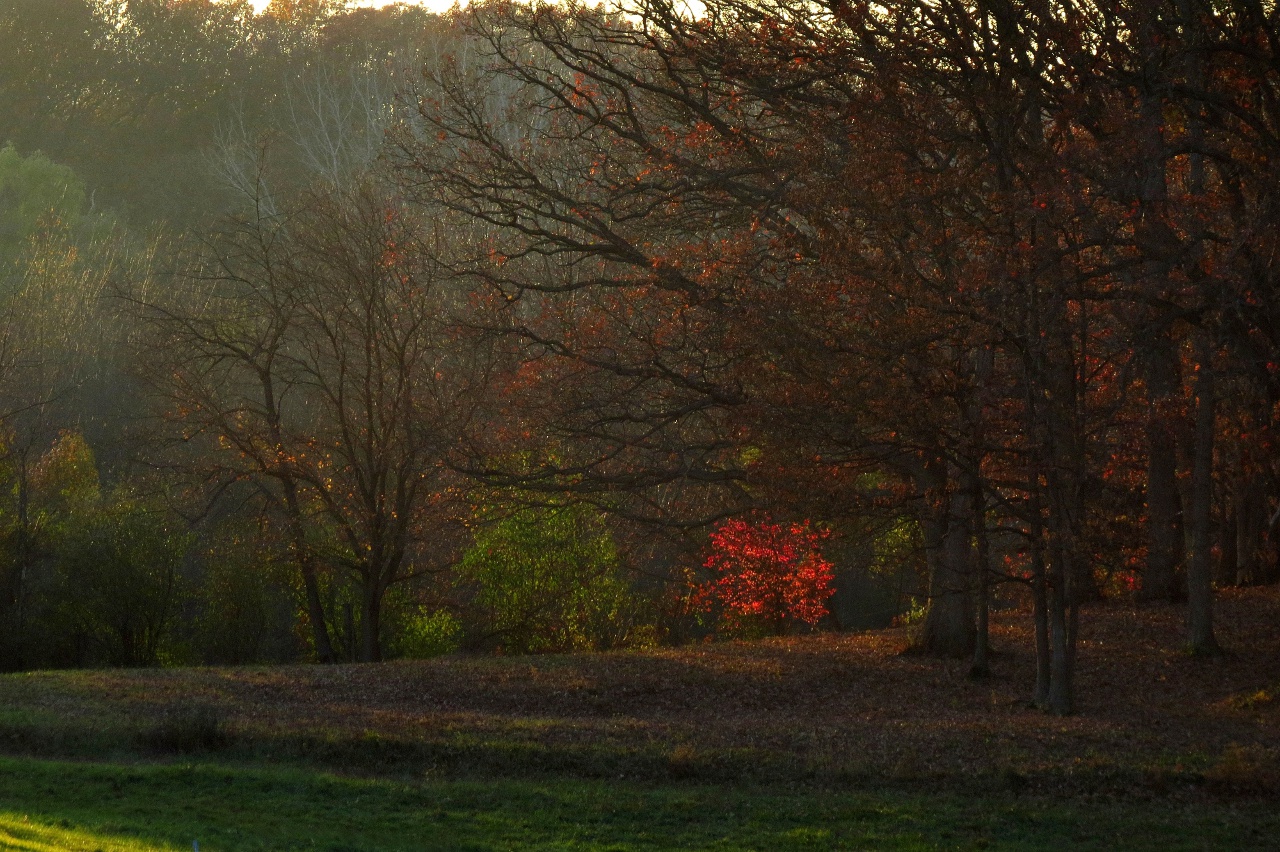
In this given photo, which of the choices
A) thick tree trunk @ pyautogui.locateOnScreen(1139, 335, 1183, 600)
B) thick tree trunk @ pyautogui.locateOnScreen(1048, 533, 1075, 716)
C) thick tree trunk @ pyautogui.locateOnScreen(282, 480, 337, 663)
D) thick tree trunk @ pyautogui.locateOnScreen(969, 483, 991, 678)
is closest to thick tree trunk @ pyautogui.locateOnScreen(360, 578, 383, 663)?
thick tree trunk @ pyautogui.locateOnScreen(282, 480, 337, 663)

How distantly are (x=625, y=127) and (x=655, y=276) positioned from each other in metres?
2.64

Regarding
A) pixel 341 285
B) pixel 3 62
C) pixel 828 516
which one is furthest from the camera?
pixel 3 62

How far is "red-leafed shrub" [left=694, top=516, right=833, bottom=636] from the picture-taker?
953 inches

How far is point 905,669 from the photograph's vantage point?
60.3 feet

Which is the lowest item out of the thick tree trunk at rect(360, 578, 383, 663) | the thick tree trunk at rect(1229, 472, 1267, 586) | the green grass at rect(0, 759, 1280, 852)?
the green grass at rect(0, 759, 1280, 852)

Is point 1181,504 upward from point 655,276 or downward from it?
downward

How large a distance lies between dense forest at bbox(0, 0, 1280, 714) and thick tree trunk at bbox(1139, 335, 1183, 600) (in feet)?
0.27

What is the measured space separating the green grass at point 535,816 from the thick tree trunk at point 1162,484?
22.9ft

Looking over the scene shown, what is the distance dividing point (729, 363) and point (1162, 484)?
9.44 m

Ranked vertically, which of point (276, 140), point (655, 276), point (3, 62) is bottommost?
point (655, 276)

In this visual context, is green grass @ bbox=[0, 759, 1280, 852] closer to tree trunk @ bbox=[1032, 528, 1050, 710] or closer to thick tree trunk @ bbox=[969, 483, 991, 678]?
tree trunk @ bbox=[1032, 528, 1050, 710]

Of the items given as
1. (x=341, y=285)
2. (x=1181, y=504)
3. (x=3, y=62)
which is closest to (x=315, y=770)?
(x=341, y=285)

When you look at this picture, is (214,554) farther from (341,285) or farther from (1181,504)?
(1181,504)

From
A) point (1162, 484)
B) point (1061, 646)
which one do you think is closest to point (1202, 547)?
point (1162, 484)
